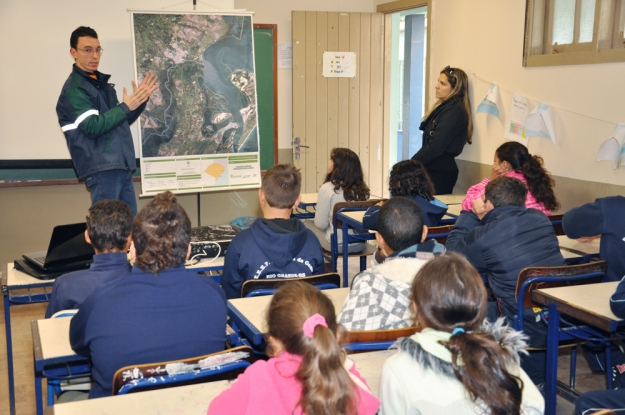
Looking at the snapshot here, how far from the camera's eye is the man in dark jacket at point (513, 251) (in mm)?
2686

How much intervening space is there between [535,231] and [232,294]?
4.38 feet

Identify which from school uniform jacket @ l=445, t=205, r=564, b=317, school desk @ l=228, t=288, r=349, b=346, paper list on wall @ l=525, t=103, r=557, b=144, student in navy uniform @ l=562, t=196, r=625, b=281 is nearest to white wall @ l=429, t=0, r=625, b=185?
paper list on wall @ l=525, t=103, r=557, b=144

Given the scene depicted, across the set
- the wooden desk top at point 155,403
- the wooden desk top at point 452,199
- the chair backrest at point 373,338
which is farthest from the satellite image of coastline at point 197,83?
the wooden desk top at point 155,403

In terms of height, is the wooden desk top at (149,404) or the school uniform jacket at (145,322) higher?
the school uniform jacket at (145,322)

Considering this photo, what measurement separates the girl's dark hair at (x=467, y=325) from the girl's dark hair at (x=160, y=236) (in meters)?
0.72

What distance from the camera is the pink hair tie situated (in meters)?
1.23

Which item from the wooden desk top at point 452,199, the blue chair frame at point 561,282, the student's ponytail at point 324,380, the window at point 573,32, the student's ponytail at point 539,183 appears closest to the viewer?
the student's ponytail at point 324,380

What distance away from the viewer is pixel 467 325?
4.61 feet

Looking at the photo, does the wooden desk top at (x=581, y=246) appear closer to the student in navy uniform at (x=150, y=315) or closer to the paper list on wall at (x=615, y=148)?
the paper list on wall at (x=615, y=148)

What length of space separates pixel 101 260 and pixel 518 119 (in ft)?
11.3

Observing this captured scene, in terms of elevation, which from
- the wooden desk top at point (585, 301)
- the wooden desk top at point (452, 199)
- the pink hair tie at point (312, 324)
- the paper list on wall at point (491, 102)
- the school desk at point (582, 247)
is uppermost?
the paper list on wall at point (491, 102)

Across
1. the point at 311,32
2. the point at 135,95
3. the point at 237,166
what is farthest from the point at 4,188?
the point at 311,32

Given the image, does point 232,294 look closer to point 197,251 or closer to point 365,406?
point 197,251

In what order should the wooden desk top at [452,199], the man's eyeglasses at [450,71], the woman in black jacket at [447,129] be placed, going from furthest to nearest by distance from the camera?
the man's eyeglasses at [450,71] → the woman in black jacket at [447,129] → the wooden desk top at [452,199]
